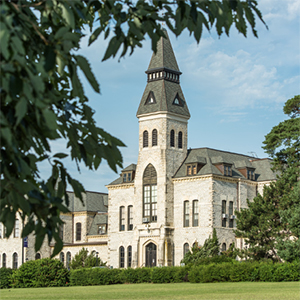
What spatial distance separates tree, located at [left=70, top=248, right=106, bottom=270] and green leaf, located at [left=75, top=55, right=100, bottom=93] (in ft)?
199

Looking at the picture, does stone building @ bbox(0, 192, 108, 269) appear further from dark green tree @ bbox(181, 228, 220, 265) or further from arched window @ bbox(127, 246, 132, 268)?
dark green tree @ bbox(181, 228, 220, 265)

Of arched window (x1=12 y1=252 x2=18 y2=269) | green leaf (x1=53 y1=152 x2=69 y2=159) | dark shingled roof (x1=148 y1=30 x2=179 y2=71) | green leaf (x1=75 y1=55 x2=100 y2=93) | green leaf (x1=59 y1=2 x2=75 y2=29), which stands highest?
dark shingled roof (x1=148 y1=30 x2=179 y2=71)

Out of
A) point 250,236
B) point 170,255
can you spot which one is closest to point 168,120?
point 170,255

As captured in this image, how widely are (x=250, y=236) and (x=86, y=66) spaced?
1657 inches

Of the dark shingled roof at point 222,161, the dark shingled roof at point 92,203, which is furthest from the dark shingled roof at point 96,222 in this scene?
the dark shingled roof at point 222,161

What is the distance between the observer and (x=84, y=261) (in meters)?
66.5

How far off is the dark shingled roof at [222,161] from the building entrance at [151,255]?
784 centimetres

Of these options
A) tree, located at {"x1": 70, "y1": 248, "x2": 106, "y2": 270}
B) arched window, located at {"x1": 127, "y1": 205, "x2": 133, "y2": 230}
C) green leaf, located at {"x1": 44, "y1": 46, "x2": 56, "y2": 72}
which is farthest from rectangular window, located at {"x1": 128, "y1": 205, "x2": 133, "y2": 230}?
green leaf, located at {"x1": 44, "y1": 46, "x2": 56, "y2": 72}

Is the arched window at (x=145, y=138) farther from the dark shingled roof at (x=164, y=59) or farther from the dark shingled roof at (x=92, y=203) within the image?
the dark shingled roof at (x=92, y=203)

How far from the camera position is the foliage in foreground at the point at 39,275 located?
38.2m

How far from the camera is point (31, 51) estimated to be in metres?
5.25

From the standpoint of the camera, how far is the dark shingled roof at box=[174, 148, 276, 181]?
5883 cm

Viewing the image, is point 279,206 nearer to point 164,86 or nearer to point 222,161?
point 222,161

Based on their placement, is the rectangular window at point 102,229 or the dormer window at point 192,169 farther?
the rectangular window at point 102,229
